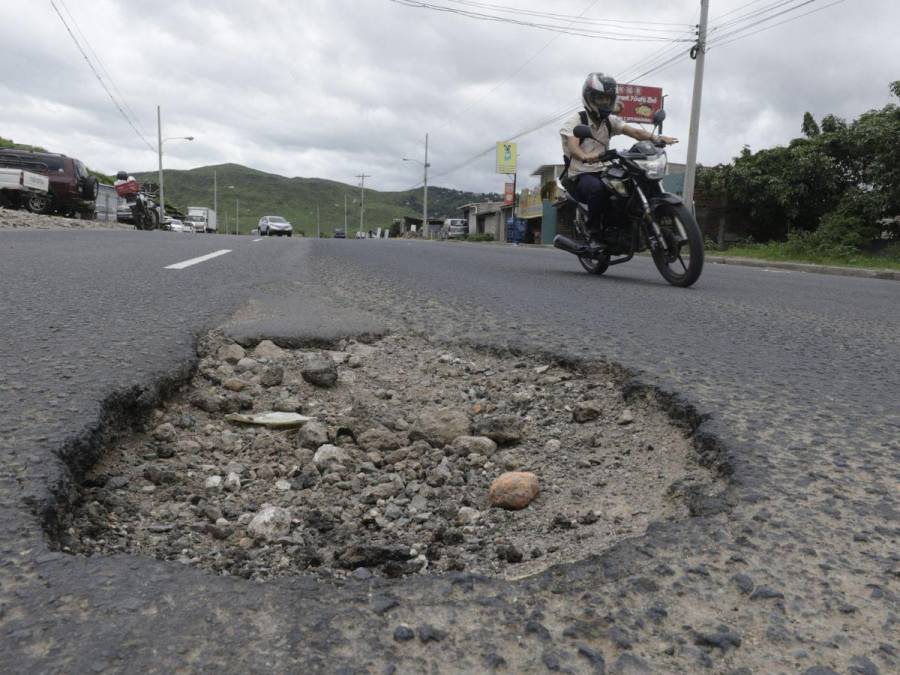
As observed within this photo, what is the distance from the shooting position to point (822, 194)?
66.7ft

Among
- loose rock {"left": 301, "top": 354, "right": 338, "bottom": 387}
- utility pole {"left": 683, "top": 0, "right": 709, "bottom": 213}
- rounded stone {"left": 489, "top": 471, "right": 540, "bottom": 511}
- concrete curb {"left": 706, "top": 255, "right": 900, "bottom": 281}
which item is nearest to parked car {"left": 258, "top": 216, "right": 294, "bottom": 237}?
utility pole {"left": 683, "top": 0, "right": 709, "bottom": 213}

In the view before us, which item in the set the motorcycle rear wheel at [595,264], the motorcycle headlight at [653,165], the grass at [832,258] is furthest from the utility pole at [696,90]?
the motorcycle headlight at [653,165]

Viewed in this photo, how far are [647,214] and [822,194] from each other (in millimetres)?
18011

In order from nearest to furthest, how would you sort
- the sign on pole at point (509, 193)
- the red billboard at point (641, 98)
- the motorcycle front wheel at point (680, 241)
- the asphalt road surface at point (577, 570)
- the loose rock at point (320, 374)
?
the asphalt road surface at point (577, 570) < the loose rock at point (320, 374) < the motorcycle front wheel at point (680, 241) < the red billboard at point (641, 98) < the sign on pole at point (509, 193)

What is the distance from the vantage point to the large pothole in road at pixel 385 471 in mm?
1376

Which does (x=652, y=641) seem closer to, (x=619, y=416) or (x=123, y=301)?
(x=619, y=416)

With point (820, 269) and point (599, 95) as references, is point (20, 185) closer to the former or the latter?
point (599, 95)

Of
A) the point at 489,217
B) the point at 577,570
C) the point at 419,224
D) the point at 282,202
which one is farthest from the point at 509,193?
the point at 282,202

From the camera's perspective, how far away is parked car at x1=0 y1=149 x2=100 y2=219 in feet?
51.9

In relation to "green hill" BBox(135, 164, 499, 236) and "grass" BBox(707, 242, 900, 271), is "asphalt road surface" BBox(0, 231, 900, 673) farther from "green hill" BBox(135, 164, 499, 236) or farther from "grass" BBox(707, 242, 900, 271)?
"green hill" BBox(135, 164, 499, 236)

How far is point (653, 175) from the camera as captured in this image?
5312 mm

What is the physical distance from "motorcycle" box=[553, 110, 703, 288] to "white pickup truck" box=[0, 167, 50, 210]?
13475mm

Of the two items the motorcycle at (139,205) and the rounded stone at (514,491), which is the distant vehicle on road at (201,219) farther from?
the rounded stone at (514,491)

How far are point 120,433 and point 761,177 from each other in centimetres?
2254
